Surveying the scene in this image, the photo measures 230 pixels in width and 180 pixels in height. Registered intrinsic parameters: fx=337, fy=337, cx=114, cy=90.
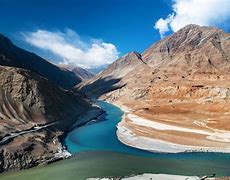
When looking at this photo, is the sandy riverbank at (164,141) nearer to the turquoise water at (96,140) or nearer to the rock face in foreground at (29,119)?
the turquoise water at (96,140)

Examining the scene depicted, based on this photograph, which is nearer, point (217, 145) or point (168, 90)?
point (217, 145)

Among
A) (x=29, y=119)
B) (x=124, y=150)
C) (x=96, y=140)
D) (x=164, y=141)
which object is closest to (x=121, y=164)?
(x=124, y=150)

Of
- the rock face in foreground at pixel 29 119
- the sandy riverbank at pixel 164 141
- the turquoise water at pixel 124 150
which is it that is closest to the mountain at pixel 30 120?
the rock face in foreground at pixel 29 119

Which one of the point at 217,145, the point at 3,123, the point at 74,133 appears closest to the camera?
the point at 217,145

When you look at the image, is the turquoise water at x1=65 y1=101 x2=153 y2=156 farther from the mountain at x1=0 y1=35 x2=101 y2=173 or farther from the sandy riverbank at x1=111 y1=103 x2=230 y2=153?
the mountain at x1=0 y1=35 x2=101 y2=173

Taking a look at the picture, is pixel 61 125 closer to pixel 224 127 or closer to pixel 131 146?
pixel 131 146

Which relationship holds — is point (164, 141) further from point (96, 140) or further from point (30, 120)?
point (30, 120)

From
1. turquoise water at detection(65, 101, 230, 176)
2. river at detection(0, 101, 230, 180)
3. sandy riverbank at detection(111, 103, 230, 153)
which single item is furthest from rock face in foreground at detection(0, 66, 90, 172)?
sandy riverbank at detection(111, 103, 230, 153)

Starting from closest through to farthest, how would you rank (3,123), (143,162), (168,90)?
(143,162) → (3,123) → (168,90)

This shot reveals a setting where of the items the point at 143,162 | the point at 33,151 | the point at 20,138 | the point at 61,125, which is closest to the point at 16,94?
the point at 61,125
